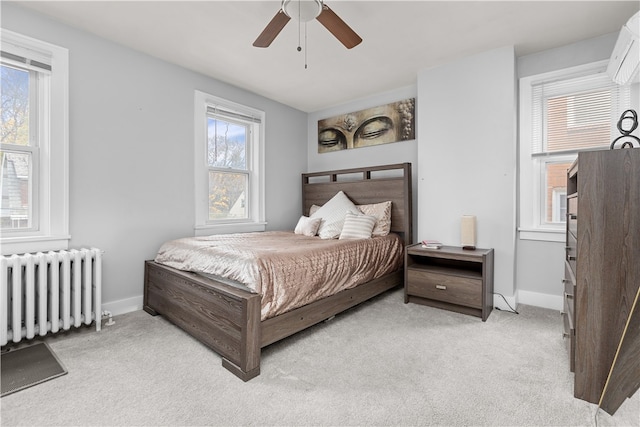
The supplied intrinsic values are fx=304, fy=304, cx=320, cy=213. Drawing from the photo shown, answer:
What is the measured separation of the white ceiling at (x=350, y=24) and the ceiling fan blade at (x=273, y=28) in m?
0.31

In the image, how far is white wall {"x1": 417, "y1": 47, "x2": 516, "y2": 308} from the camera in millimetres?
2965

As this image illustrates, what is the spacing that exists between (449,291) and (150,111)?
11.2ft

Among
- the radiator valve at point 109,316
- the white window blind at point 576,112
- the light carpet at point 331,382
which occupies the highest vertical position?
the white window blind at point 576,112

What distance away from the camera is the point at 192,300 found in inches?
89.6

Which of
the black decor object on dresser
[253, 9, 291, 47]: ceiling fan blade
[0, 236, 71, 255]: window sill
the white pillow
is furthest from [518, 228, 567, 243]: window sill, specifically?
[0, 236, 71, 255]: window sill

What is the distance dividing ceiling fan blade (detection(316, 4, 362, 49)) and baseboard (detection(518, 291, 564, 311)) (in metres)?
2.91

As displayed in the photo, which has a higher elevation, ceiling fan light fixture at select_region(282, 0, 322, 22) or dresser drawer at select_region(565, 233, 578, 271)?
ceiling fan light fixture at select_region(282, 0, 322, 22)

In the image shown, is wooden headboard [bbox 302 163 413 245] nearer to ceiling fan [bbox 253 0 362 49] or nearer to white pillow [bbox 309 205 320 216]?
white pillow [bbox 309 205 320 216]

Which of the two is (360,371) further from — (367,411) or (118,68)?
(118,68)

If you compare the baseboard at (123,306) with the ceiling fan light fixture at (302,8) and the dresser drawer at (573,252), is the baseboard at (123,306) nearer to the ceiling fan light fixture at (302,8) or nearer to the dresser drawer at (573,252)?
the ceiling fan light fixture at (302,8)

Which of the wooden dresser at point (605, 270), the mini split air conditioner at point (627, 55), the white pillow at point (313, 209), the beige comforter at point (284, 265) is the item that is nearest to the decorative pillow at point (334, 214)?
the white pillow at point (313, 209)

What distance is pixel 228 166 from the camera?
153 inches

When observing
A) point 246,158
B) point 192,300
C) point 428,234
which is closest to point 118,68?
point 246,158

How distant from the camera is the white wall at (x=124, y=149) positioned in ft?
8.49
